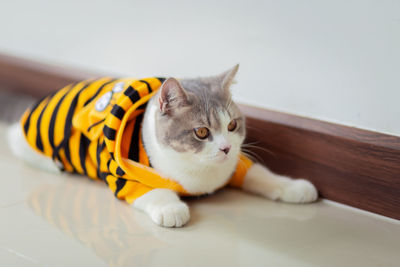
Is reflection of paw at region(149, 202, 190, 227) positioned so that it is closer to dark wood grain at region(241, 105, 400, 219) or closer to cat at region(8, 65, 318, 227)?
cat at region(8, 65, 318, 227)

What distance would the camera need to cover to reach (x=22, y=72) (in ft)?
6.36

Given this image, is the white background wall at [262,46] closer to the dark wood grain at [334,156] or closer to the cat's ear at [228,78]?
the dark wood grain at [334,156]

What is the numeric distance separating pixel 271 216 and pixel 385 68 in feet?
1.72

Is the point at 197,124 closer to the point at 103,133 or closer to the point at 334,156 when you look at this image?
the point at 103,133

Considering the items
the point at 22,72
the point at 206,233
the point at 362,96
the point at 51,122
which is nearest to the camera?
the point at 206,233

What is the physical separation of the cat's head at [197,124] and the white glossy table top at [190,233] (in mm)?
200

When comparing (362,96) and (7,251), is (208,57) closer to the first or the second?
(362,96)

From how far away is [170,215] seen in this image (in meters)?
1.10

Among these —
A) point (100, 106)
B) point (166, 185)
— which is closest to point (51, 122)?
point (100, 106)

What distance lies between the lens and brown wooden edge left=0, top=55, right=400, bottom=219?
119cm

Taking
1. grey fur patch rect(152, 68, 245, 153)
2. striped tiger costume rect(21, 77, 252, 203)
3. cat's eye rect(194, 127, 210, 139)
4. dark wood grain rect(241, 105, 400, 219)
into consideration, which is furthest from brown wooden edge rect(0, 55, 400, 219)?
cat's eye rect(194, 127, 210, 139)

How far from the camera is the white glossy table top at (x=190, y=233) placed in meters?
0.99

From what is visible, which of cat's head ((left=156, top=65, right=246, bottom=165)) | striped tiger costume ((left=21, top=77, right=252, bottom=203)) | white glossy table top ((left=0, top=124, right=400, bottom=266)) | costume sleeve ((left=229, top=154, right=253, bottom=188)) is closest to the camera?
white glossy table top ((left=0, top=124, right=400, bottom=266))

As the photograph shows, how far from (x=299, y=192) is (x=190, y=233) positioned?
385 mm
